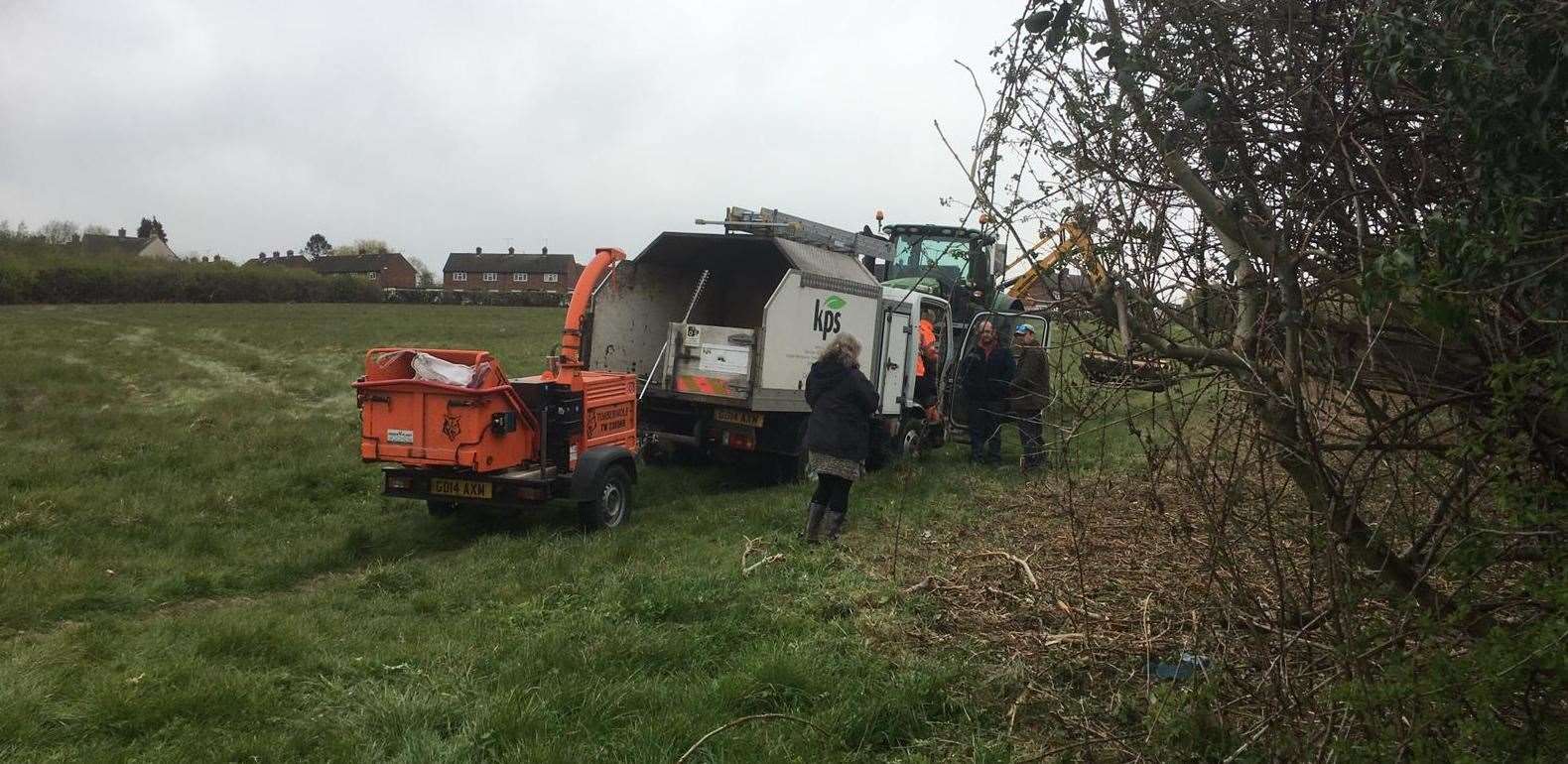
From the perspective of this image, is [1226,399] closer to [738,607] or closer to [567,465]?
[738,607]

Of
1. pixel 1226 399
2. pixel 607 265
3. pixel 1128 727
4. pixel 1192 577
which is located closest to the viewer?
pixel 1226 399

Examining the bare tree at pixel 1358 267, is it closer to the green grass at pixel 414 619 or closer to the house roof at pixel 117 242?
the green grass at pixel 414 619

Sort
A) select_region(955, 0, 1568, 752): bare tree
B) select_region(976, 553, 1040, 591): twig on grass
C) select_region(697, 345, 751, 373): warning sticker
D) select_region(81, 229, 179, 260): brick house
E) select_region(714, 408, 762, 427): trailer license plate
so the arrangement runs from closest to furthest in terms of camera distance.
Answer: select_region(955, 0, 1568, 752): bare tree
select_region(976, 553, 1040, 591): twig on grass
select_region(697, 345, 751, 373): warning sticker
select_region(714, 408, 762, 427): trailer license plate
select_region(81, 229, 179, 260): brick house

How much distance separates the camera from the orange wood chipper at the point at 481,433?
315 inches

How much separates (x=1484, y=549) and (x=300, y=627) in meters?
5.55

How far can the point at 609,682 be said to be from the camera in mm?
4789

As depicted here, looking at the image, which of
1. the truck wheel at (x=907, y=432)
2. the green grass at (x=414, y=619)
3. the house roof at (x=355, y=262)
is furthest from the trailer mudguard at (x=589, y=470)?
the house roof at (x=355, y=262)

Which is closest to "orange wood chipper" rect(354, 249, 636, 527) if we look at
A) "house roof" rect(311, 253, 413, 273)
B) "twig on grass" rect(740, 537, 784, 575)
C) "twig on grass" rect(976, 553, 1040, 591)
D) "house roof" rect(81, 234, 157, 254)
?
"twig on grass" rect(740, 537, 784, 575)

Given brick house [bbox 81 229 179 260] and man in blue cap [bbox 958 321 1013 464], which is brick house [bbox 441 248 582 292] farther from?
man in blue cap [bbox 958 321 1013 464]

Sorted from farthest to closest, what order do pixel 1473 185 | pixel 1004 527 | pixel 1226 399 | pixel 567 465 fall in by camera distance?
1. pixel 567 465
2. pixel 1004 527
3. pixel 1226 399
4. pixel 1473 185

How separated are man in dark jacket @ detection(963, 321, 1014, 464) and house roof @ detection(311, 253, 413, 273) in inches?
3309

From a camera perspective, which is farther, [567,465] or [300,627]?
[567,465]

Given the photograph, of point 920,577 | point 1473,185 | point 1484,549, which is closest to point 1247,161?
point 1473,185

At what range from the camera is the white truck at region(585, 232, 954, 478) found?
10.5 meters
